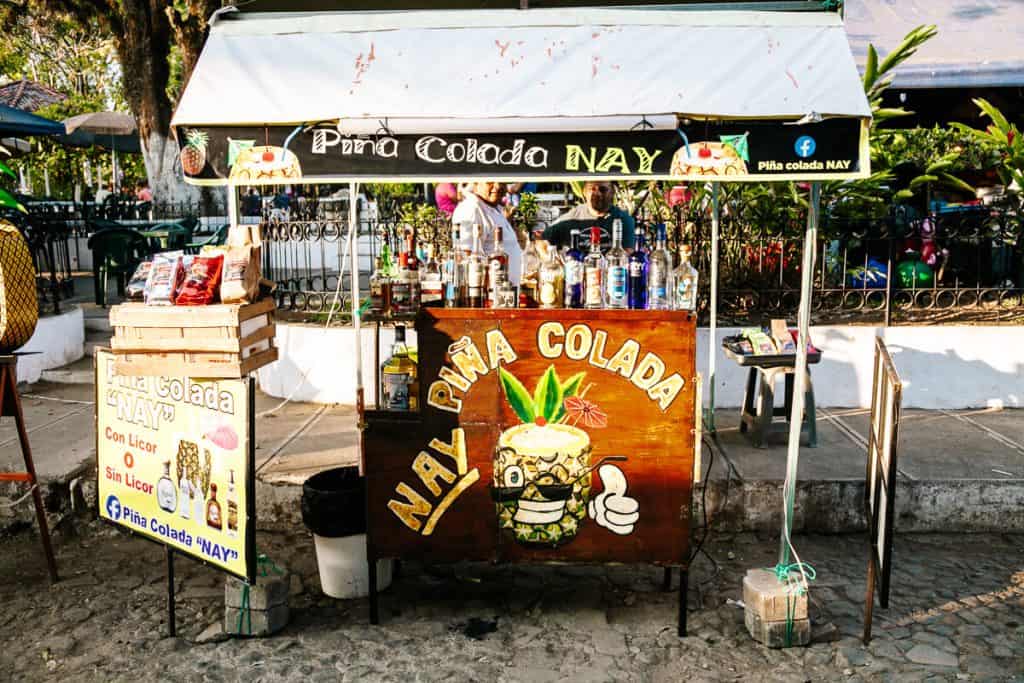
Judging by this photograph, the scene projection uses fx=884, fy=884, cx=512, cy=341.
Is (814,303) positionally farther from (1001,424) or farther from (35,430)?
(35,430)

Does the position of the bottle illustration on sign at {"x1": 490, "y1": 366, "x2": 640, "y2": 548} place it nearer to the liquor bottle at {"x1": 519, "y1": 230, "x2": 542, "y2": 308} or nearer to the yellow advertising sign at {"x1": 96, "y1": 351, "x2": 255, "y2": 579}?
the liquor bottle at {"x1": 519, "y1": 230, "x2": 542, "y2": 308}

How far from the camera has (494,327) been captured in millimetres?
4180

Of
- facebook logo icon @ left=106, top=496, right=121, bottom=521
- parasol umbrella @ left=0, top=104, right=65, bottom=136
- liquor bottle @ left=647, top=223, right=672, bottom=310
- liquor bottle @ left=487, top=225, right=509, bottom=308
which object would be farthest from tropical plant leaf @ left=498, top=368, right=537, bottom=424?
parasol umbrella @ left=0, top=104, right=65, bottom=136

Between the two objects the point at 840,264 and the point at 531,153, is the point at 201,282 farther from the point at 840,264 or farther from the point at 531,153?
the point at 840,264

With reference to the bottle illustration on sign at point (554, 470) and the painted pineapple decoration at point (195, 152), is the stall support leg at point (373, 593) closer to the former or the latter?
the bottle illustration on sign at point (554, 470)

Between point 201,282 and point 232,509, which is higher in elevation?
point 201,282

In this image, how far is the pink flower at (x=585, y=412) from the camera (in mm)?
4211

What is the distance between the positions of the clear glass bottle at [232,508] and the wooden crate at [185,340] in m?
0.50

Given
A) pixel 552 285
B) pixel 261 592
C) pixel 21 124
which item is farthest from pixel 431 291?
pixel 21 124

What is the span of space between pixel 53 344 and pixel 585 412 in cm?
662

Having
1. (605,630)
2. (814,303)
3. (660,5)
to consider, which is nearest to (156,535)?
(605,630)

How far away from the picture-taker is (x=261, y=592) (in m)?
4.23

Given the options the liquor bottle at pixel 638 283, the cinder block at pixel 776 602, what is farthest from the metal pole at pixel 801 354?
the liquor bottle at pixel 638 283

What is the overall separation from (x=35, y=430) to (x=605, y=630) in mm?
4948
